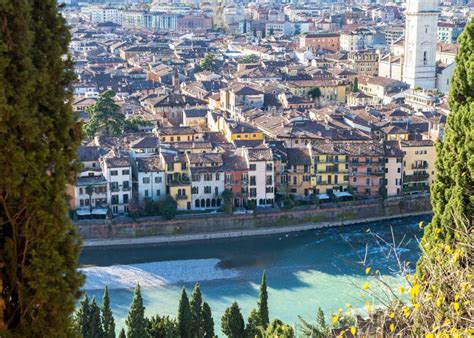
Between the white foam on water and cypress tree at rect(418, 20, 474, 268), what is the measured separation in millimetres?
5694

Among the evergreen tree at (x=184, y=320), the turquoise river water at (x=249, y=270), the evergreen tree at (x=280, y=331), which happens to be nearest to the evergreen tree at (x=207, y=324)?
the evergreen tree at (x=184, y=320)

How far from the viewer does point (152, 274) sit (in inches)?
401

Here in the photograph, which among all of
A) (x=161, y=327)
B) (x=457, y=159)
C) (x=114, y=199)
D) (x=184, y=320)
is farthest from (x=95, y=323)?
(x=114, y=199)

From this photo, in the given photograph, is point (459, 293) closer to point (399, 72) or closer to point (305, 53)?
point (399, 72)

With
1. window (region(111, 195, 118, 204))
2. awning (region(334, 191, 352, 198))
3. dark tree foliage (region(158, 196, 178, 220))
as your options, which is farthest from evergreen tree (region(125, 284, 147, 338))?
awning (region(334, 191, 352, 198))

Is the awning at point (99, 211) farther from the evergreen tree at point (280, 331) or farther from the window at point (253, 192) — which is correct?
the evergreen tree at point (280, 331)

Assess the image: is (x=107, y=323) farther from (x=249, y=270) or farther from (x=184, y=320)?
(x=249, y=270)

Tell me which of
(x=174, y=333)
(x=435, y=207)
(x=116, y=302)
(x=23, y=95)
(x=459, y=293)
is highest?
(x=23, y=95)

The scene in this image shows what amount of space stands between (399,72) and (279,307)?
15.4 meters

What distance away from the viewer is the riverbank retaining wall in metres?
11.5

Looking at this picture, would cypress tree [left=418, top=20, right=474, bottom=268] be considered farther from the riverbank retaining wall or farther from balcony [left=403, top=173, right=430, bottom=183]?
balcony [left=403, top=173, right=430, bottom=183]

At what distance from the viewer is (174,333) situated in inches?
273

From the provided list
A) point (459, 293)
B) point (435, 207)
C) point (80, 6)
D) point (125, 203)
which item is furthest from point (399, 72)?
point (80, 6)

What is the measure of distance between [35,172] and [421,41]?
20425 mm
